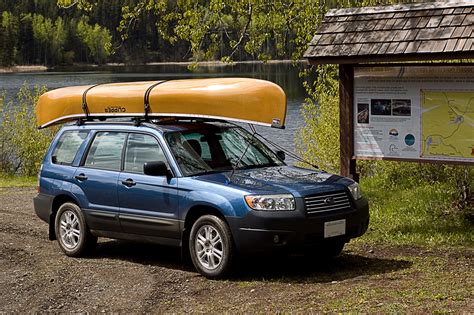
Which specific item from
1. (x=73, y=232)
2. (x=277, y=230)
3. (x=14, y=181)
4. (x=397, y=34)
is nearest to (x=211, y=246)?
(x=277, y=230)

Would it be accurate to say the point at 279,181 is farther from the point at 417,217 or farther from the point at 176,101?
the point at 417,217

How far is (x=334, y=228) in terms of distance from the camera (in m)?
8.87

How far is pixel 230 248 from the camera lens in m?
8.76

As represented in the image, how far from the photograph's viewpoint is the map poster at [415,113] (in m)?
10.9

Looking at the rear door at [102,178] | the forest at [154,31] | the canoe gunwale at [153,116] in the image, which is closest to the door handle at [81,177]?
the rear door at [102,178]

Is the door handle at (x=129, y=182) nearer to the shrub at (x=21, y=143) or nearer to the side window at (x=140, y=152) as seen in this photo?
the side window at (x=140, y=152)

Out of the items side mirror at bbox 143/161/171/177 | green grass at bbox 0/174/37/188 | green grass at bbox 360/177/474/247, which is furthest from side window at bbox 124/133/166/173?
green grass at bbox 0/174/37/188

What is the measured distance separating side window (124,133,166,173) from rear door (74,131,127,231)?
0.14m

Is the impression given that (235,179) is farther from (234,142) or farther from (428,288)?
(428,288)

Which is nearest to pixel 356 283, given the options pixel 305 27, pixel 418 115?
pixel 418 115

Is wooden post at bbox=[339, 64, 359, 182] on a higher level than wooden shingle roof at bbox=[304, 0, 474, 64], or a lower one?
lower

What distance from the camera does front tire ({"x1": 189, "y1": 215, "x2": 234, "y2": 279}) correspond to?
8.78 metres

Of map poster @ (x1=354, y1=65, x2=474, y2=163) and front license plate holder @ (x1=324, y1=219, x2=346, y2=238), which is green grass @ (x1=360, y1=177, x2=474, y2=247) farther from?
front license plate holder @ (x1=324, y1=219, x2=346, y2=238)

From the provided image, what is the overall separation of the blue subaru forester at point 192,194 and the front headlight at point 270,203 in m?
0.01
